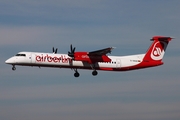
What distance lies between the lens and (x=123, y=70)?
54406 millimetres

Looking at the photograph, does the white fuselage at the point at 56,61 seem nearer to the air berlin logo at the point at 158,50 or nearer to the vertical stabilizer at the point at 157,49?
the vertical stabilizer at the point at 157,49

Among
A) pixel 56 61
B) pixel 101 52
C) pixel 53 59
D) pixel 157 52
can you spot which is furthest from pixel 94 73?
pixel 157 52

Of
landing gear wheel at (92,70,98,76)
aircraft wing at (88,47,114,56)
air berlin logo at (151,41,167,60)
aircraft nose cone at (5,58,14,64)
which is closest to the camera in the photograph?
aircraft nose cone at (5,58,14,64)

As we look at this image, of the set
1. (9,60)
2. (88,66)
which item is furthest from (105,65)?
(9,60)

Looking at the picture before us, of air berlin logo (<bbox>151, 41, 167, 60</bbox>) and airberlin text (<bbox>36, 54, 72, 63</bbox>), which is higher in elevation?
air berlin logo (<bbox>151, 41, 167, 60</bbox>)

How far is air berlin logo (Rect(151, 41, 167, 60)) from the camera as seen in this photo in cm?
5550

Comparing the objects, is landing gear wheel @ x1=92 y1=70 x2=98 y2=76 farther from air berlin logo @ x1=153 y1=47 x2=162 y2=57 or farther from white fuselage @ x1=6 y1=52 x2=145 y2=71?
air berlin logo @ x1=153 y1=47 x2=162 y2=57

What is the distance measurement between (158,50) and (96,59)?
9.03m

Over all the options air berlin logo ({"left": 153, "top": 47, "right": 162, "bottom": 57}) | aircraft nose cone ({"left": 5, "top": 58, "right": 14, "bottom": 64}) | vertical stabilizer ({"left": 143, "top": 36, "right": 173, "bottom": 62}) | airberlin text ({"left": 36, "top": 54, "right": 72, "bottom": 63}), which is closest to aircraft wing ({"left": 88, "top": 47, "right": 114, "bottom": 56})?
airberlin text ({"left": 36, "top": 54, "right": 72, "bottom": 63})

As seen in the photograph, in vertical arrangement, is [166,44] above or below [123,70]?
above

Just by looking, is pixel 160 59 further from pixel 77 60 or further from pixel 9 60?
pixel 9 60

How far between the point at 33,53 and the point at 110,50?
30.3ft

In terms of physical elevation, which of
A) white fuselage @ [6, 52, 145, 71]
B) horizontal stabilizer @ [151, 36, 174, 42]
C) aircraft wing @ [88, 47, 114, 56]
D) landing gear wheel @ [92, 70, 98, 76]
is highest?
horizontal stabilizer @ [151, 36, 174, 42]

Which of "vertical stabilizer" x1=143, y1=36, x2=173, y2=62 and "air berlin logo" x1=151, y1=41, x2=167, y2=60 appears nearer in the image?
"vertical stabilizer" x1=143, y1=36, x2=173, y2=62
